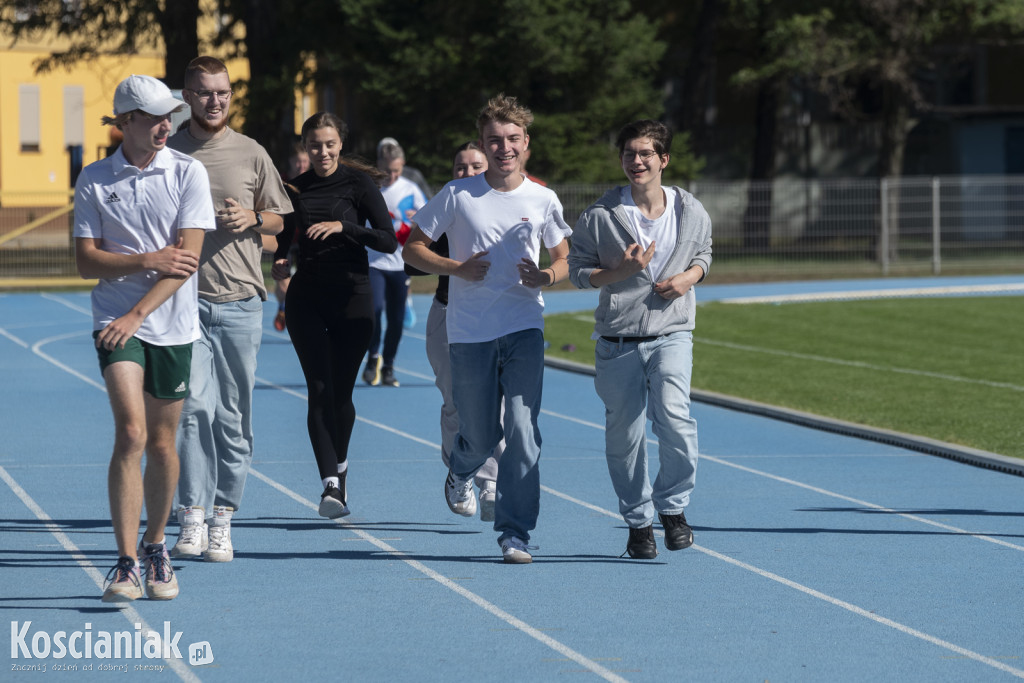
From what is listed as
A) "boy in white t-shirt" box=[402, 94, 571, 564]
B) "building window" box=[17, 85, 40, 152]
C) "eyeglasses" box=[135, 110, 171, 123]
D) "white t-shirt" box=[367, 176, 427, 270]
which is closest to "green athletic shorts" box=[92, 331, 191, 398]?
"eyeglasses" box=[135, 110, 171, 123]

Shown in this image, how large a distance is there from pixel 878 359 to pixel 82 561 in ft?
35.4

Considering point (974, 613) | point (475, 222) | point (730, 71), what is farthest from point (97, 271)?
point (730, 71)

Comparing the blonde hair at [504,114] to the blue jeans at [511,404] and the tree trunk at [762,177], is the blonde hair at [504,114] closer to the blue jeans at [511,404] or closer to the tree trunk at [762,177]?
the blue jeans at [511,404]

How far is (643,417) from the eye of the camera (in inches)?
273

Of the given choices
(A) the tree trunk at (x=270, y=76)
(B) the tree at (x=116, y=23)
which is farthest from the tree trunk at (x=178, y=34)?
(A) the tree trunk at (x=270, y=76)

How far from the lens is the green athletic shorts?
5.87 meters

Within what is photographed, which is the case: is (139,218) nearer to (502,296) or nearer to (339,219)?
(502,296)

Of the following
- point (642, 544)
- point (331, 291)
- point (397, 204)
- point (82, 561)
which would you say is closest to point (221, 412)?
point (82, 561)

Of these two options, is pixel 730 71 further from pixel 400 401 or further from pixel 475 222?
pixel 475 222

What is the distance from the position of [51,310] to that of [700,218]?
17.7 m

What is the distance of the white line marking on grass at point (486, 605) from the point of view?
5141 mm

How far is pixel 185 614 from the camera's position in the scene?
5785 millimetres

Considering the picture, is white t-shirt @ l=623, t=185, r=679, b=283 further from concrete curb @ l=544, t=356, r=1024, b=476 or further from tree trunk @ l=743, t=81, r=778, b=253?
tree trunk @ l=743, t=81, r=778, b=253

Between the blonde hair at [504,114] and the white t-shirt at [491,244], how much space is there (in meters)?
0.29
